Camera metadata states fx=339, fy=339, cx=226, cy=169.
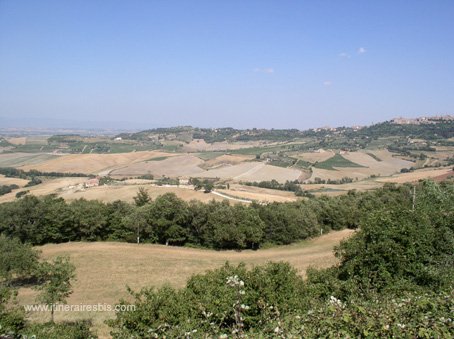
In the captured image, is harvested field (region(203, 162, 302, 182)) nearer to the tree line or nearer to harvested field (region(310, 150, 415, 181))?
harvested field (region(310, 150, 415, 181))

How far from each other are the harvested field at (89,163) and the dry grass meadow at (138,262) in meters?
87.5

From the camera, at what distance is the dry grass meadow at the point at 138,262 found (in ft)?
97.8

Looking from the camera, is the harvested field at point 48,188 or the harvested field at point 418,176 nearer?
the harvested field at point 48,188

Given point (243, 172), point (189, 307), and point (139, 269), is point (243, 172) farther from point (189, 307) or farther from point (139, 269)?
point (189, 307)

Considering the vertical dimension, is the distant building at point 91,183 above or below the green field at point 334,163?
below

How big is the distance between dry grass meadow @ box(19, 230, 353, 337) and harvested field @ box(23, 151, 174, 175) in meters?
87.5

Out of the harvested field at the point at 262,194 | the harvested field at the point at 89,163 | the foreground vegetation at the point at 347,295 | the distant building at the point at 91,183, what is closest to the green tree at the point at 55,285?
the foreground vegetation at the point at 347,295

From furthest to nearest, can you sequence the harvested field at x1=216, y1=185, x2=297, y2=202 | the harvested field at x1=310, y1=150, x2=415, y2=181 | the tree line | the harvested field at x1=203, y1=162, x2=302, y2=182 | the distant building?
the harvested field at x1=310, y1=150, x2=415, y2=181 < the harvested field at x1=203, y1=162, x2=302, y2=182 < the distant building < the harvested field at x1=216, y1=185, x2=297, y2=202 < the tree line

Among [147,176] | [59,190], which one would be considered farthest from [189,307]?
[147,176]

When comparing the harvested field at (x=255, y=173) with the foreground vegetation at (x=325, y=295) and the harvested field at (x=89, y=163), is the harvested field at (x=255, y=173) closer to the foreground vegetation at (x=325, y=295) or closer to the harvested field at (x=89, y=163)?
the harvested field at (x=89, y=163)

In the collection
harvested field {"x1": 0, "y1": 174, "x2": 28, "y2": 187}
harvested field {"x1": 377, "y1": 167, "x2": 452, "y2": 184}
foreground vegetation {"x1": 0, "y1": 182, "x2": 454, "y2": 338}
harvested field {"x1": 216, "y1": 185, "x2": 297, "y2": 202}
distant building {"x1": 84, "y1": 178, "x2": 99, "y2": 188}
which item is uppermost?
foreground vegetation {"x1": 0, "y1": 182, "x2": 454, "y2": 338}

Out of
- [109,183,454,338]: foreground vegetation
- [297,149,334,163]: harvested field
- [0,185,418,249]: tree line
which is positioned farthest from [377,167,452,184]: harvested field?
[109,183,454,338]: foreground vegetation

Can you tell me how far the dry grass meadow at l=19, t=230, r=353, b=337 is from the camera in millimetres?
29809

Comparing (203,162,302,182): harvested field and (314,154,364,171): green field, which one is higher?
(314,154,364,171): green field
